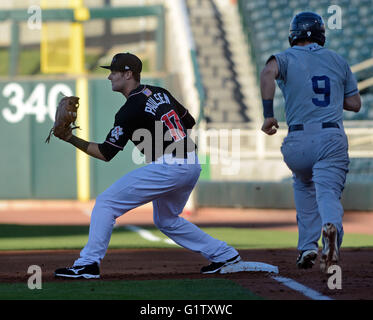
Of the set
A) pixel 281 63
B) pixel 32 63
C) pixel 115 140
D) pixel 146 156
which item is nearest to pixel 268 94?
pixel 281 63

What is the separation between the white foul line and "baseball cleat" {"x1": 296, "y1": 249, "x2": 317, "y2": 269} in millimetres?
522

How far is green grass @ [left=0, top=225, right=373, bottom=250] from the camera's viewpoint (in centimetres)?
1077

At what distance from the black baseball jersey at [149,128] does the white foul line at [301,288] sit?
1216 mm

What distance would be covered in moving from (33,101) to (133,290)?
17.3 metres

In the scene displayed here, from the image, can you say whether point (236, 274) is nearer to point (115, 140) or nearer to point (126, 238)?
point (115, 140)

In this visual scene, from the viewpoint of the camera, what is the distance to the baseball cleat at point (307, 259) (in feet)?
23.5

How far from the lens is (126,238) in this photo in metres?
12.0

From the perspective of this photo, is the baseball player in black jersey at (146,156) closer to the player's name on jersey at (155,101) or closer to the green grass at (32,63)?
the player's name on jersey at (155,101)

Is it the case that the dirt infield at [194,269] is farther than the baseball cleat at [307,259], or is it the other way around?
the baseball cleat at [307,259]

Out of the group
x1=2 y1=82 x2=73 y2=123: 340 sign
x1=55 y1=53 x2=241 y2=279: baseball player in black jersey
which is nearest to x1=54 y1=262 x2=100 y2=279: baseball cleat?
x1=55 y1=53 x2=241 y2=279: baseball player in black jersey

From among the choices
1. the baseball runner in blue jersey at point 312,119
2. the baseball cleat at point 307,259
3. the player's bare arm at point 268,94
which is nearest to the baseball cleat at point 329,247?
the baseball runner in blue jersey at point 312,119

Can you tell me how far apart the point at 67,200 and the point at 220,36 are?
7.52 m

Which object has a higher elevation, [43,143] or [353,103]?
[353,103]

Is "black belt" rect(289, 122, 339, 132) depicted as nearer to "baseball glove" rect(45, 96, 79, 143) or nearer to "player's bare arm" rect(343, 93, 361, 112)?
"player's bare arm" rect(343, 93, 361, 112)
